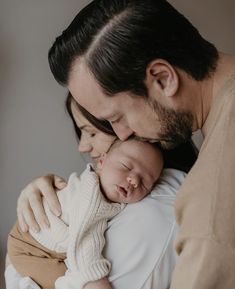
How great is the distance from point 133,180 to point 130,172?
0.03m

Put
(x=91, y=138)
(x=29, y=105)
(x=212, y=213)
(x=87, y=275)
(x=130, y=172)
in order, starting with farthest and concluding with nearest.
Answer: (x=29, y=105) → (x=91, y=138) → (x=130, y=172) → (x=87, y=275) → (x=212, y=213)

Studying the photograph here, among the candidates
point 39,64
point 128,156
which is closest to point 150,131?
point 128,156

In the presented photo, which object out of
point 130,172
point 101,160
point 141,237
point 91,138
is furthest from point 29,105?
point 141,237

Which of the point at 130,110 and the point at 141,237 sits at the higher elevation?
the point at 130,110

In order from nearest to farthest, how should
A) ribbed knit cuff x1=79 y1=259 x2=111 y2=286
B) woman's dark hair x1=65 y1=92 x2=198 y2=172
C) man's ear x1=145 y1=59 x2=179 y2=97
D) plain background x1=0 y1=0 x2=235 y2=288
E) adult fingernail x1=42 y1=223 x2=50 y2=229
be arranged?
man's ear x1=145 y1=59 x2=179 y2=97 < ribbed knit cuff x1=79 y1=259 x2=111 y2=286 < adult fingernail x1=42 y1=223 x2=50 y2=229 < woman's dark hair x1=65 y1=92 x2=198 y2=172 < plain background x1=0 y1=0 x2=235 y2=288

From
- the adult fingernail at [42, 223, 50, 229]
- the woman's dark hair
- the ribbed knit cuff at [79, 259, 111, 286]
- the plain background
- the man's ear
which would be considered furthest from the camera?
the plain background

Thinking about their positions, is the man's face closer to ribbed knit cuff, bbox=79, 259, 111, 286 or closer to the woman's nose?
the woman's nose

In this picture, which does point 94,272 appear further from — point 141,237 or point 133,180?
point 133,180

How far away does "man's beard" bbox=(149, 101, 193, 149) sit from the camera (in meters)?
1.08

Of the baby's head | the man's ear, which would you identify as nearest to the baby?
the baby's head

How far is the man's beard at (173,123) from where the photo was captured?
1077mm

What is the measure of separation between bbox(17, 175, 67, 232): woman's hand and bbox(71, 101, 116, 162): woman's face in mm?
133

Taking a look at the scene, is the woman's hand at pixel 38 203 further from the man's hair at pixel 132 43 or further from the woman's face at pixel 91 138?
the man's hair at pixel 132 43

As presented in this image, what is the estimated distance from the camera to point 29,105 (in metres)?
1.86
